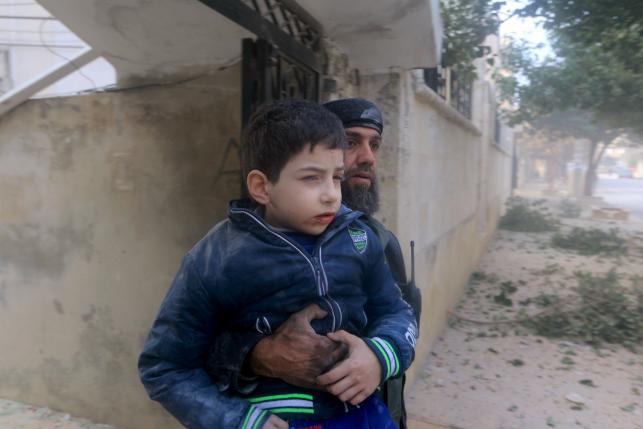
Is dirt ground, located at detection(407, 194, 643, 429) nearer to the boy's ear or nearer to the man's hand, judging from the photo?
the man's hand

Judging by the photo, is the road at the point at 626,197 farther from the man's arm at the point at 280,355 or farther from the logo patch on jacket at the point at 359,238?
the man's arm at the point at 280,355

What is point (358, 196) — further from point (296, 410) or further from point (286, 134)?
point (296, 410)

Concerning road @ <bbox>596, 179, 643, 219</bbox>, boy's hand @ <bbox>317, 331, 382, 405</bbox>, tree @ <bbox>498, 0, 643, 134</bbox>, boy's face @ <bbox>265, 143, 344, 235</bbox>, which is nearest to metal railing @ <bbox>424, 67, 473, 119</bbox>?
tree @ <bbox>498, 0, 643, 134</bbox>

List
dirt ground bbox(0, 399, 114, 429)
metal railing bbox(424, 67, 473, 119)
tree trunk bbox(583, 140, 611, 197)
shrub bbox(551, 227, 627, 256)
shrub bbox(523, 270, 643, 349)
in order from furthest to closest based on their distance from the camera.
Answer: tree trunk bbox(583, 140, 611, 197) < shrub bbox(551, 227, 627, 256) < shrub bbox(523, 270, 643, 349) < metal railing bbox(424, 67, 473, 119) < dirt ground bbox(0, 399, 114, 429)

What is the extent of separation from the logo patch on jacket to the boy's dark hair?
23cm

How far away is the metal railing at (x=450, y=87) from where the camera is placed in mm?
4855

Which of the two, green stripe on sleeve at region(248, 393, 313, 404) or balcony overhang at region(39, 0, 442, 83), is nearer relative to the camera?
green stripe on sleeve at region(248, 393, 313, 404)

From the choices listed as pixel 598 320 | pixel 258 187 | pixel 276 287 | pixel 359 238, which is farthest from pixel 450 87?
pixel 276 287

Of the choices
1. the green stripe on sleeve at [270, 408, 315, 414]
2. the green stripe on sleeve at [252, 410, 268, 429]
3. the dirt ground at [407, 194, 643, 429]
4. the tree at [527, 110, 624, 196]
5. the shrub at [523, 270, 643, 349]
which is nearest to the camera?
the green stripe on sleeve at [252, 410, 268, 429]

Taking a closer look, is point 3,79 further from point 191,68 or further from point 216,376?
point 216,376

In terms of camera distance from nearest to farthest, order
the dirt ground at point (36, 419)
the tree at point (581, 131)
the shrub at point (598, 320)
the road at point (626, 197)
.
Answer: the dirt ground at point (36, 419) < the shrub at point (598, 320) < the road at point (626, 197) < the tree at point (581, 131)

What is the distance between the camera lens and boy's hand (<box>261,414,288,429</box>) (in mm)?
1140

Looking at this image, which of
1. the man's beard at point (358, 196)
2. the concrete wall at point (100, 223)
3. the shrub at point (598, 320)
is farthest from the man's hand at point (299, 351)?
the shrub at point (598, 320)

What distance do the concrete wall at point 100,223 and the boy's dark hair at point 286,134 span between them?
4.97ft
